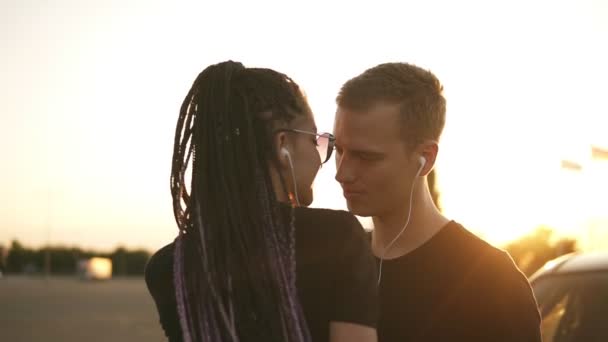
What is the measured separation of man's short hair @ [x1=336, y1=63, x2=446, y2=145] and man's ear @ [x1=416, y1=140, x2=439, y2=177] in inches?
0.9

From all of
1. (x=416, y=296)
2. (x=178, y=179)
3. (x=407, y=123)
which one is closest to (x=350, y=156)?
(x=407, y=123)

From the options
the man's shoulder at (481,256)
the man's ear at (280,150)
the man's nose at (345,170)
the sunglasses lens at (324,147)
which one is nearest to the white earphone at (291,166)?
the man's ear at (280,150)

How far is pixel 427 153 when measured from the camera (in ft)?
11.5

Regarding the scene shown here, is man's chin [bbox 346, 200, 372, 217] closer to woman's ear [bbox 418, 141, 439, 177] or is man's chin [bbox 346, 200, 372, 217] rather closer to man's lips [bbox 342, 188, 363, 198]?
man's lips [bbox 342, 188, 363, 198]

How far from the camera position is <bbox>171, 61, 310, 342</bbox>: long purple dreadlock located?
249 cm

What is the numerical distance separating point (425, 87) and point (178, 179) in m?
1.13

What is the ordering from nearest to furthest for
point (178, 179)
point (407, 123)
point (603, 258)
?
point (178, 179) → point (407, 123) → point (603, 258)

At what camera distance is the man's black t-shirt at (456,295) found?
Answer: 3240 millimetres

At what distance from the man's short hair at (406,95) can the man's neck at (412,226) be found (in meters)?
0.20

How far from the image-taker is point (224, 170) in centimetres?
255

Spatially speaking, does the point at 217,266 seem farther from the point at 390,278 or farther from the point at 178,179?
the point at 390,278

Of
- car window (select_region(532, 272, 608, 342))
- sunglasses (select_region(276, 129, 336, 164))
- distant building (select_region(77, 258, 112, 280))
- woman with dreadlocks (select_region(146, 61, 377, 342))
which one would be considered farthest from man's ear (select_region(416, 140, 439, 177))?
distant building (select_region(77, 258, 112, 280))

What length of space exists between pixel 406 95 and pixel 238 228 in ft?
3.92

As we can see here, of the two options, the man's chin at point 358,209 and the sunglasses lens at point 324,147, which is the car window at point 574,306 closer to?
the man's chin at point 358,209
